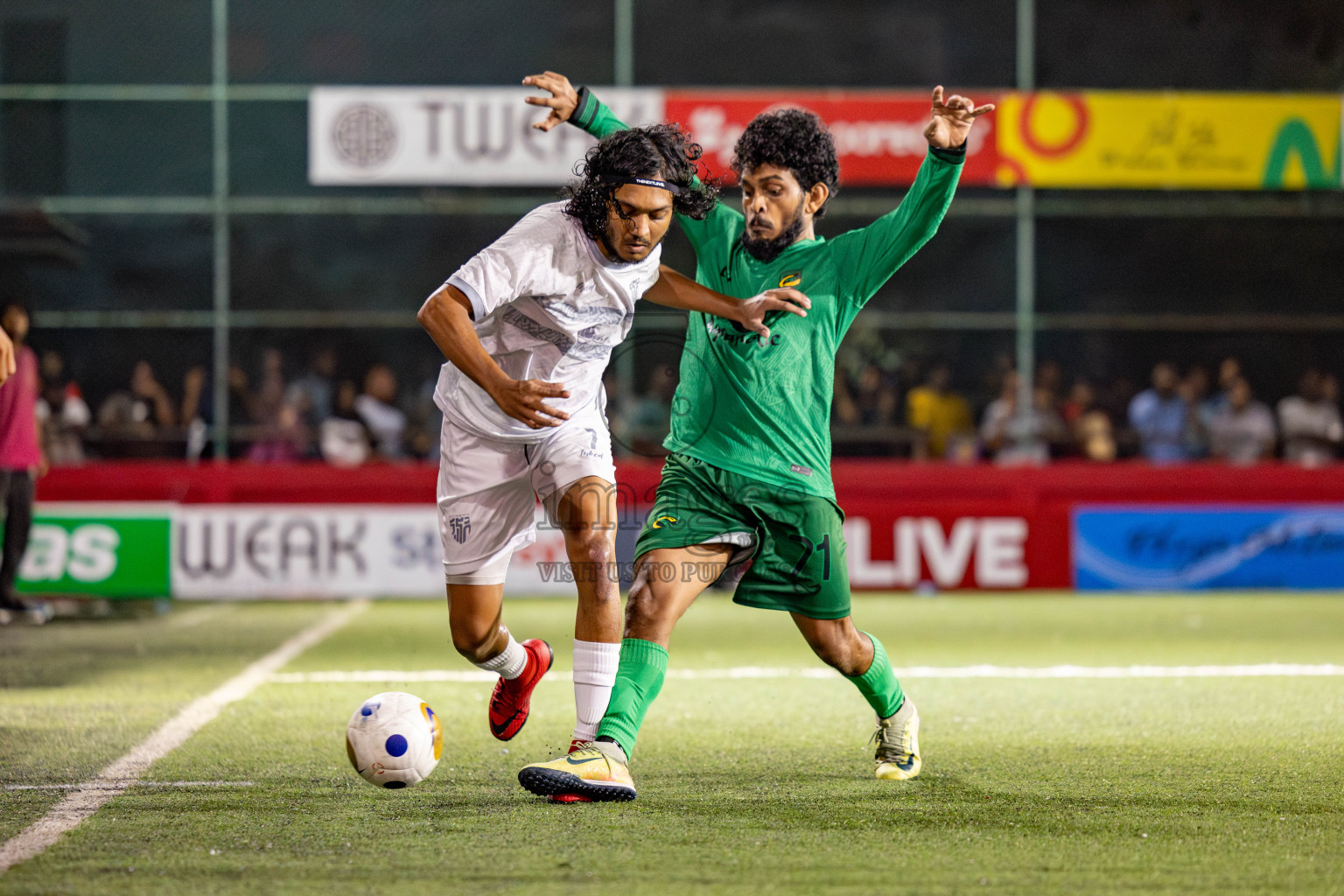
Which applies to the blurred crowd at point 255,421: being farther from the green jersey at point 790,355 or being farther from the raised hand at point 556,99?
the green jersey at point 790,355

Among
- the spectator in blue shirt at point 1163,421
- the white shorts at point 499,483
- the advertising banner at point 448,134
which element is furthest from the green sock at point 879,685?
the advertising banner at point 448,134

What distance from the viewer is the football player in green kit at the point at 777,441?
4.45 m

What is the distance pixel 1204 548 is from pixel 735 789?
853cm

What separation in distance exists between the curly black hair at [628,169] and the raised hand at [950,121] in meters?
0.73

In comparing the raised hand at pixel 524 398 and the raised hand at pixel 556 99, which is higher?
the raised hand at pixel 556 99

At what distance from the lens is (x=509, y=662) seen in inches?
200

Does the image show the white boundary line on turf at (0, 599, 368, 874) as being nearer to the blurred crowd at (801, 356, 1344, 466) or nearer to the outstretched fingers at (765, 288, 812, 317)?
the outstretched fingers at (765, 288, 812, 317)

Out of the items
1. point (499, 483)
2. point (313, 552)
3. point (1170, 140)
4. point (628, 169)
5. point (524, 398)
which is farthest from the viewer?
point (1170, 140)

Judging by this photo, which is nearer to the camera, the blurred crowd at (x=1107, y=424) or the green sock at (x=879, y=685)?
the green sock at (x=879, y=685)

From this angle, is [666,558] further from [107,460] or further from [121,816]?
[107,460]

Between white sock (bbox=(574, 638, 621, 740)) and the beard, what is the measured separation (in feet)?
4.44

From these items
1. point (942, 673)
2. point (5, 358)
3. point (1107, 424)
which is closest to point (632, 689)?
point (5, 358)

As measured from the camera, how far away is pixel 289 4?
65.7 ft

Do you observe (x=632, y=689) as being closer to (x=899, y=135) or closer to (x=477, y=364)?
(x=477, y=364)
